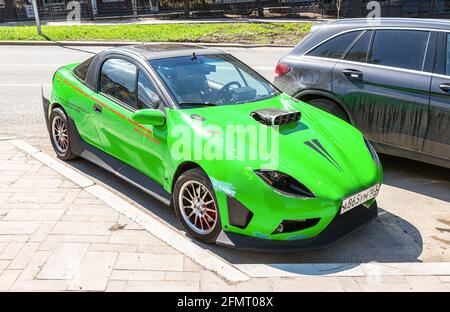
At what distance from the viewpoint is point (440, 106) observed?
4359 mm

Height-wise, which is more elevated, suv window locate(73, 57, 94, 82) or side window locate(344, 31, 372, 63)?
side window locate(344, 31, 372, 63)

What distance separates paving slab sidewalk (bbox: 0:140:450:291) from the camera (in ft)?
9.76

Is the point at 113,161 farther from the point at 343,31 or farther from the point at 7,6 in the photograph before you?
the point at 7,6

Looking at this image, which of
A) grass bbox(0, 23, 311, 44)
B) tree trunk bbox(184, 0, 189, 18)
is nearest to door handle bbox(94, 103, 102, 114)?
grass bbox(0, 23, 311, 44)

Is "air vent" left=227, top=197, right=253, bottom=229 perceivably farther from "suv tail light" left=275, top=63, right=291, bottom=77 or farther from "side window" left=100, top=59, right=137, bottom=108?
"suv tail light" left=275, top=63, right=291, bottom=77

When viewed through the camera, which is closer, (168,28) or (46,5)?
(168,28)

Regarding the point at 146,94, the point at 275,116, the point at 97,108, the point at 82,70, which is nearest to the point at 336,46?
the point at 275,116

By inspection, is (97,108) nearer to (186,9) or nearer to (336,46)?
(336,46)

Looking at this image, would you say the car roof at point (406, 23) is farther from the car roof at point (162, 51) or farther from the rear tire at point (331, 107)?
the car roof at point (162, 51)

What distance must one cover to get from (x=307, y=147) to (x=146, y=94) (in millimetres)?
1598

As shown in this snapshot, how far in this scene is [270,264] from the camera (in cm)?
326

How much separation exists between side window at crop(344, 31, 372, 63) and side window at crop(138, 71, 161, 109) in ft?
8.21

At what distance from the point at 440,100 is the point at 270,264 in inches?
101

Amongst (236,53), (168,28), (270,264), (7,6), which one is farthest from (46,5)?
(270,264)
